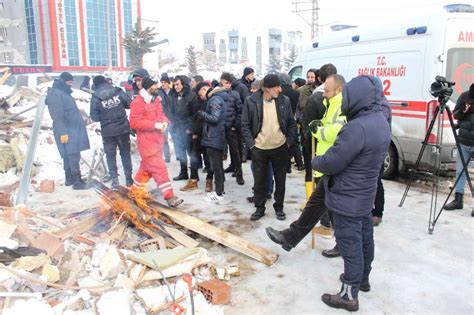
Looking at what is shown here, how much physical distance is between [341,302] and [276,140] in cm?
236

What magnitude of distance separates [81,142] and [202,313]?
16.1 ft

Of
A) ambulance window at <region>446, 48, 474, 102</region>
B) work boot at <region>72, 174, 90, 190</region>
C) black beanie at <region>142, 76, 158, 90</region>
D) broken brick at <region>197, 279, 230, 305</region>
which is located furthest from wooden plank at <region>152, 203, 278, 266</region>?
ambulance window at <region>446, 48, 474, 102</region>

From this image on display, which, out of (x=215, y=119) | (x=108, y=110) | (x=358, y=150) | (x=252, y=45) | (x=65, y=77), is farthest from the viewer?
(x=252, y=45)

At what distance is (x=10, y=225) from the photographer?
4.01 metres

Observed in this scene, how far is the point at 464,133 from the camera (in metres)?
5.33

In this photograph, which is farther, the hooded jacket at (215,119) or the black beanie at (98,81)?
the black beanie at (98,81)

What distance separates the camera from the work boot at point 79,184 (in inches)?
270

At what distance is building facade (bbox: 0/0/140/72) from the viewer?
46.3 m

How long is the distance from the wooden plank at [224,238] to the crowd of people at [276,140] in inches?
8.6

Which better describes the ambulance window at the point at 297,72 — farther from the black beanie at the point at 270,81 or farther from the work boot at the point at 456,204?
the work boot at the point at 456,204

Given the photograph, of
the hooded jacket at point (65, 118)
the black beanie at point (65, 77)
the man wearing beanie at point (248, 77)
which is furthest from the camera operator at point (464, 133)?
the black beanie at point (65, 77)

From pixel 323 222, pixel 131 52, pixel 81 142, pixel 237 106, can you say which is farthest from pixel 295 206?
pixel 131 52

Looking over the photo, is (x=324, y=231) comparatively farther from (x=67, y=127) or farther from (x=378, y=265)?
(x=67, y=127)

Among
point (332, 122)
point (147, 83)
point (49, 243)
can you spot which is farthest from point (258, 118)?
point (49, 243)
